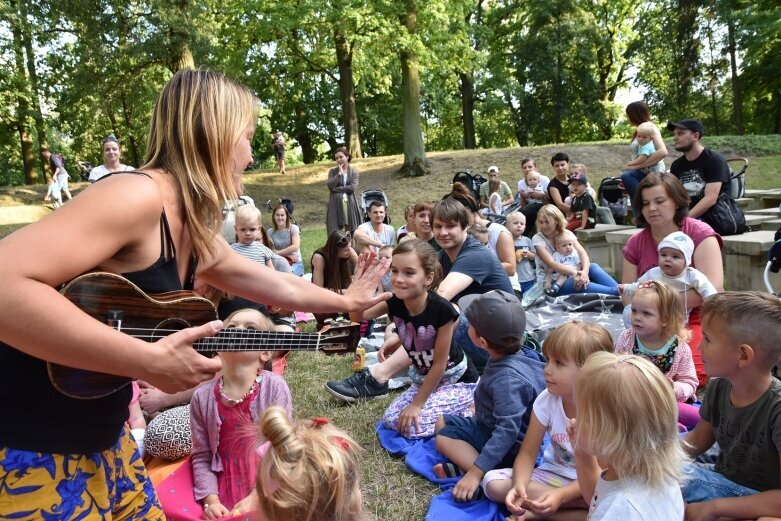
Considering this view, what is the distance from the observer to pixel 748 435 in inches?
91.1

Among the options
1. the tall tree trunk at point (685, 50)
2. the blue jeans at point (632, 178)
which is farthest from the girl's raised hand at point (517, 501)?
the tall tree trunk at point (685, 50)

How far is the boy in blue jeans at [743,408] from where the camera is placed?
2.24 m

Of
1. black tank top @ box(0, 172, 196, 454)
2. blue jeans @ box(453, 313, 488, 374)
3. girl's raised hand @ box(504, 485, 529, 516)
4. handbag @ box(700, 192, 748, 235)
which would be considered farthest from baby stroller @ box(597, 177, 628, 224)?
black tank top @ box(0, 172, 196, 454)

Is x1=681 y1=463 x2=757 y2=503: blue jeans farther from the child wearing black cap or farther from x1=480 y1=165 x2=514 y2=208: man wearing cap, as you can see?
x1=480 y1=165 x2=514 y2=208: man wearing cap

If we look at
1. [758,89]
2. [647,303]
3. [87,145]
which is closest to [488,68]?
[758,89]

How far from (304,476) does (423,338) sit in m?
2.15

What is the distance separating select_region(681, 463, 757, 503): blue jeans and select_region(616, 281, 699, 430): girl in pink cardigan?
872mm

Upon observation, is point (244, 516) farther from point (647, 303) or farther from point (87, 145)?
point (87, 145)

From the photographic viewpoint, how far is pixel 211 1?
1883cm

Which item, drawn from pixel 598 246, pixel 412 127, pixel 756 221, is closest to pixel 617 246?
pixel 598 246

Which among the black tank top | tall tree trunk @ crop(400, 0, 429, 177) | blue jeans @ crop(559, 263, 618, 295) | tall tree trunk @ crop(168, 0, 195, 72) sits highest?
tall tree trunk @ crop(168, 0, 195, 72)

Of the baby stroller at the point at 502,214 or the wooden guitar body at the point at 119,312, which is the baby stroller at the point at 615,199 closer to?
the baby stroller at the point at 502,214

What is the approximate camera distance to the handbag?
5.64 m

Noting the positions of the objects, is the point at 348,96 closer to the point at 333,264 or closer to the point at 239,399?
the point at 333,264
